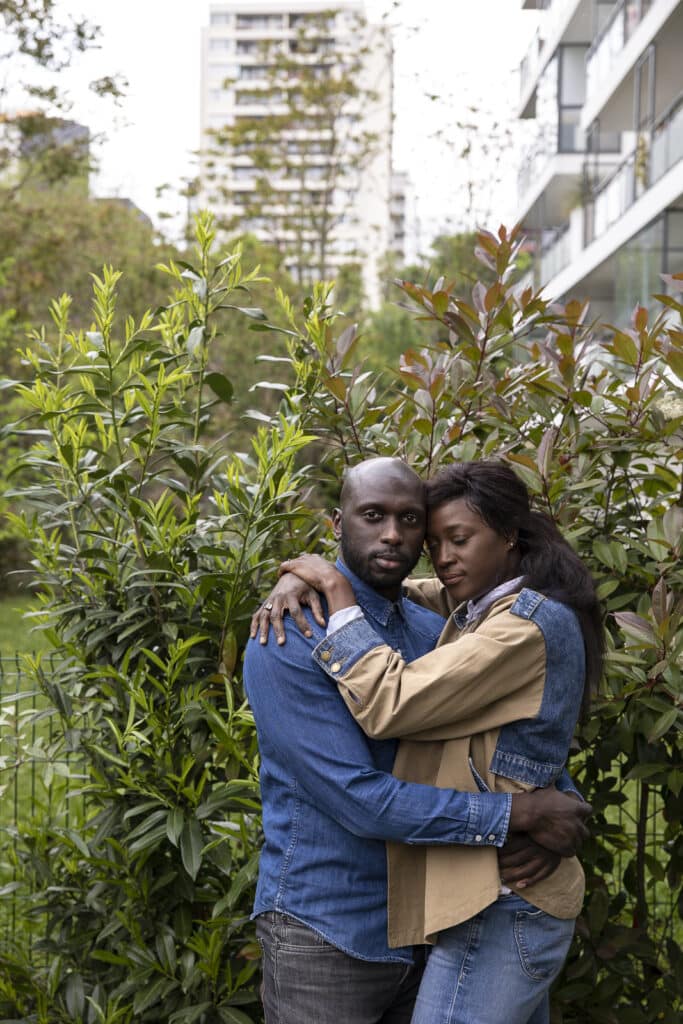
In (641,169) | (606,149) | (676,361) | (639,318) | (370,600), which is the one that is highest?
(606,149)

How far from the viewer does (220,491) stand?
3820mm

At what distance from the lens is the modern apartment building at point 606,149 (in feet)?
63.9

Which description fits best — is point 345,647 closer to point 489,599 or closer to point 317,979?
point 489,599

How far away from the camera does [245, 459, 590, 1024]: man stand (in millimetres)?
2441

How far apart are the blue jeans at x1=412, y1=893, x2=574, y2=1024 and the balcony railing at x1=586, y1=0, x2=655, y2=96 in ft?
69.2

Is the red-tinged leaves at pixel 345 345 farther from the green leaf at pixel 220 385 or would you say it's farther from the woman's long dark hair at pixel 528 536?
the woman's long dark hair at pixel 528 536

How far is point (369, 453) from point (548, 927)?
1.96 meters

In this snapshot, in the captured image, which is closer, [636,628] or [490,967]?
[490,967]

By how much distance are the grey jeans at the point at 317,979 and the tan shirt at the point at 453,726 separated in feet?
0.38

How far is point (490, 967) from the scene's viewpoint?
2.46m

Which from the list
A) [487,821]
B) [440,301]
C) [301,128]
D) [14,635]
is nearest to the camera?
[487,821]

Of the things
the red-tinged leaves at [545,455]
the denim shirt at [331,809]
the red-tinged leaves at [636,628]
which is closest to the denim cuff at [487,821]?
the denim shirt at [331,809]

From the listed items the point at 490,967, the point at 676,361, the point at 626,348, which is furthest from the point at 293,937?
the point at 626,348

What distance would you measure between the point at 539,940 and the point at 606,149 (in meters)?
30.2
